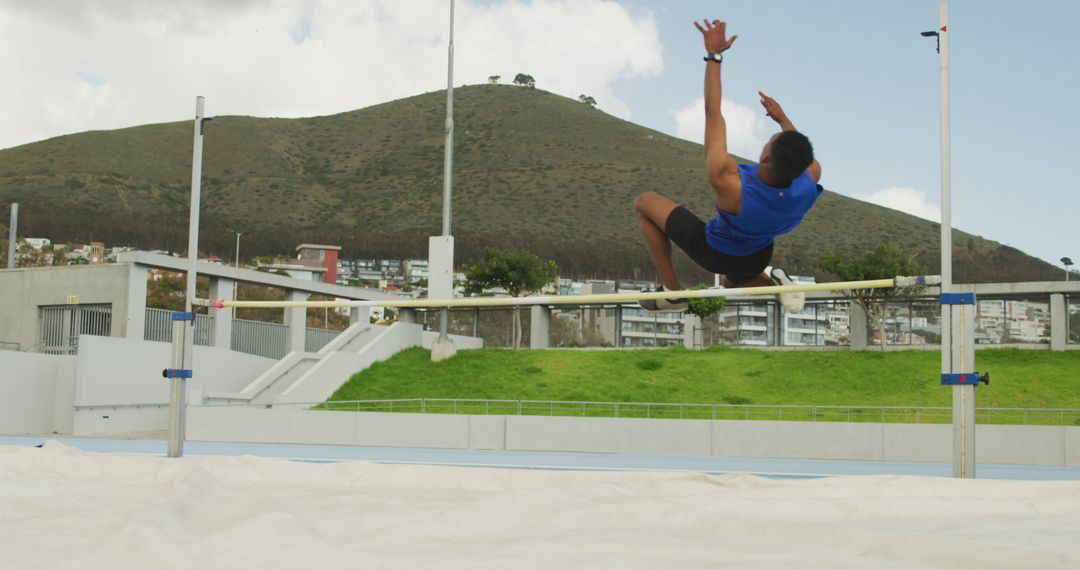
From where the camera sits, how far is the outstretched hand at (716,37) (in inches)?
258

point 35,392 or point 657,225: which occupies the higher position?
point 657,225

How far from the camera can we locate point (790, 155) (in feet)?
20.5

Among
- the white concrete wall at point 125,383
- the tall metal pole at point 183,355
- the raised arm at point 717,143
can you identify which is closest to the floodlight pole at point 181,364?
the tall metal pole at point 183,355

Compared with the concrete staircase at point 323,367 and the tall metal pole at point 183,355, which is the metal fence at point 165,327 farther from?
the tall metal pole at point 183,355

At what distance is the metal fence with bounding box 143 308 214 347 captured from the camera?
24812mm

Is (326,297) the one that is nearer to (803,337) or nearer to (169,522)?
Answer: (803,337)

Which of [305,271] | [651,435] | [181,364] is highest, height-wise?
[305,271]

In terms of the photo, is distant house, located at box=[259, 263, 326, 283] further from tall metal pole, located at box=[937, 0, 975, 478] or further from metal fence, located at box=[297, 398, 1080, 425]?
tall metal pole, located at box=[937, 0, 975, 478]

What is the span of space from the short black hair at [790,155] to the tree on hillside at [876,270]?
23220mm

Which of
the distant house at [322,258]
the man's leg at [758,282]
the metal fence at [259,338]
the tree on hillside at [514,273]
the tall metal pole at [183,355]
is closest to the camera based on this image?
the man's leg at [758,282]

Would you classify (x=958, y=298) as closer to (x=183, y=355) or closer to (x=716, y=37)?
(x=716, y=37)

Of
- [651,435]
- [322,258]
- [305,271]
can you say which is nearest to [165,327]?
[651,435]

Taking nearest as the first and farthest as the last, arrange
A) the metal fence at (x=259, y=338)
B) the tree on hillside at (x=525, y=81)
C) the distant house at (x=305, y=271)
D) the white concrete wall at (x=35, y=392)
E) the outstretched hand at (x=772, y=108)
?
1. the outstretched hand at (x=772, y=108)
2. the white concrete wall at (x=35, y=392)
3. the metal fence at (x=259, y=338)
4. the distant house at (x=305, y=271)
5. the tree on hillside at (x=525, y=81)

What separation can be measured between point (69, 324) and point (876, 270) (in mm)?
22380
